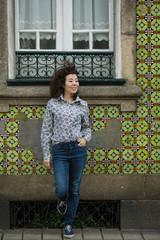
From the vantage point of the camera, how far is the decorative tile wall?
5.51 metres

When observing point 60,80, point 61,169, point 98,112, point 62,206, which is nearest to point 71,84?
point 60,80

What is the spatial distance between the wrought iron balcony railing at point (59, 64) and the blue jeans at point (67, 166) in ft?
4.07

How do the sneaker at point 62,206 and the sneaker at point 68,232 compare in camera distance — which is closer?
the sneaker at point 62,206

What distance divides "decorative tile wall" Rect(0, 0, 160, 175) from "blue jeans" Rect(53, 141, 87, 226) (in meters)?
0.66

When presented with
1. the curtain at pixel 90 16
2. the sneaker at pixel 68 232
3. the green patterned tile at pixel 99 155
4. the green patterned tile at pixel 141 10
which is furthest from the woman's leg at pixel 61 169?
the green patterned tile at pixel 141 10

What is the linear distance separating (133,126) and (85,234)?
159cm

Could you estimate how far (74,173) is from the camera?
16.2 ft

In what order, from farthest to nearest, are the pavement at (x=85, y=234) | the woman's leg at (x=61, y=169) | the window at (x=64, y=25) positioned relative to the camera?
the window at (x=64, y=25)
the pavement at (x=85, y=234)
the woman's leg at (x=61, y=169)

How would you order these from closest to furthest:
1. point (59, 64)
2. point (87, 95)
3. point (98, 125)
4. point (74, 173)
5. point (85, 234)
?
1. point (74, 173)
2. point (85, 234)
3. point (87, 95)
4. point (98, 125)
5. point (59, 64)

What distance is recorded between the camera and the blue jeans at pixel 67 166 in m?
4.80

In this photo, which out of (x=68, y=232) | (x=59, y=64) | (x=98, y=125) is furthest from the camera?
(x=59, y=64)

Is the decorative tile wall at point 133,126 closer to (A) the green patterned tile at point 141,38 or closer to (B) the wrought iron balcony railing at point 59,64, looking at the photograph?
(A) the green patterned tile at point 141,38

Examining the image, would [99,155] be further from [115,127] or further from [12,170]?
[12,170]

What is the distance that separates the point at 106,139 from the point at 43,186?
1089 millimetres
